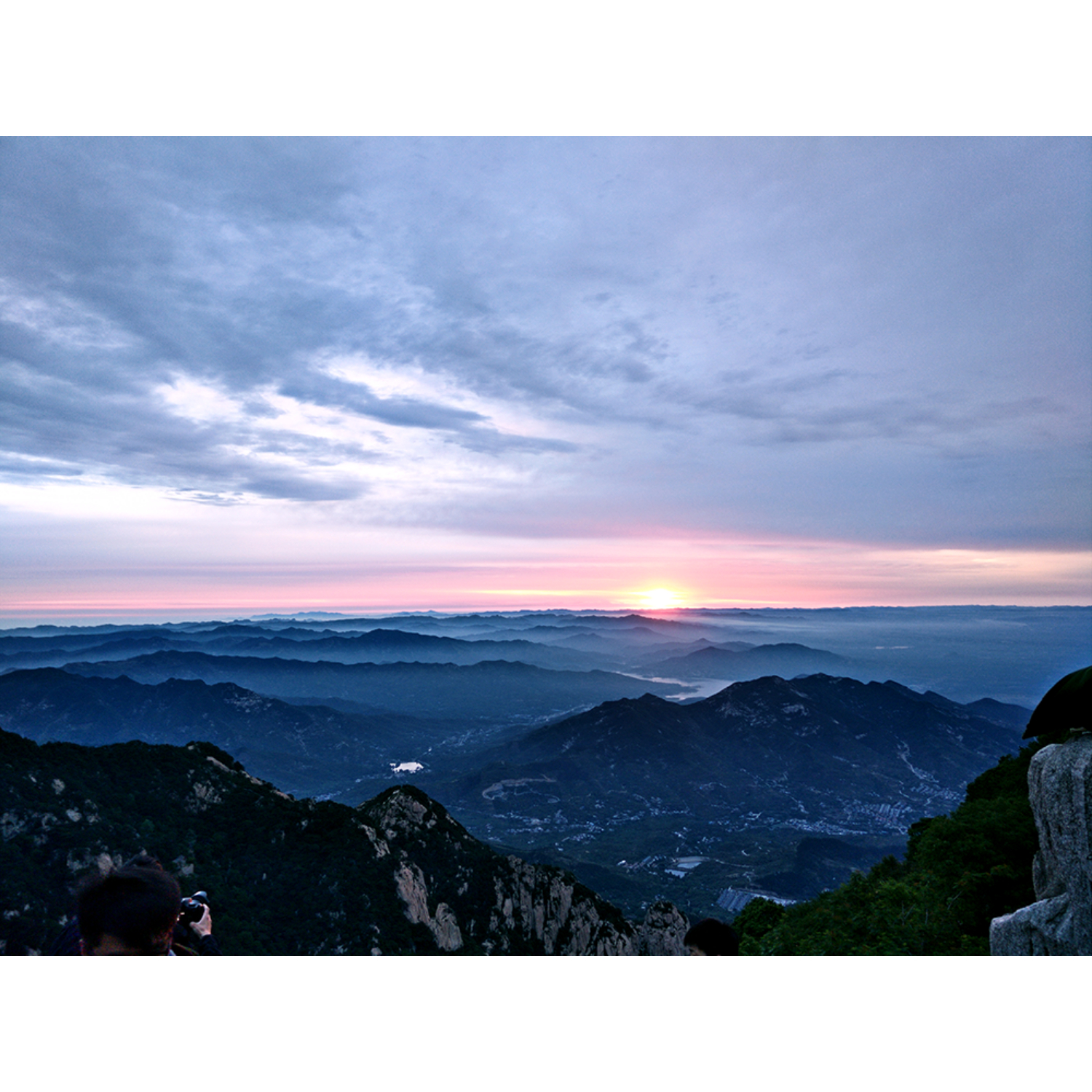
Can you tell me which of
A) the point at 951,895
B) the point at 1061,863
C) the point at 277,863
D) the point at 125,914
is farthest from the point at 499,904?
the point at 125,914

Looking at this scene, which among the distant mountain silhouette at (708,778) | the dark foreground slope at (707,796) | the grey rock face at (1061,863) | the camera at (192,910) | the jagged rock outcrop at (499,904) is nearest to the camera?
the camera at (192,910)

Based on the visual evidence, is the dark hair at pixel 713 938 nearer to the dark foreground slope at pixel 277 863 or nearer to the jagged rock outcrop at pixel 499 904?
the dark foreground slope at pixel 277 863

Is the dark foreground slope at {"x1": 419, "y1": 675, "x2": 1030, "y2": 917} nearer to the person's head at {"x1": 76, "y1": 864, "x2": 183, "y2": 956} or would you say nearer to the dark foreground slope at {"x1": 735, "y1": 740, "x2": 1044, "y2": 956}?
the dark foreground slope at {"x1": 735, "y1": 740, "x2": 1044, "y2": 956}

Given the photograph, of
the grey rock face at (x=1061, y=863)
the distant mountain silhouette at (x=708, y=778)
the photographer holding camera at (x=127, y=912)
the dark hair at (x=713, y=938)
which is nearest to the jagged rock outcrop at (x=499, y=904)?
the dark hair at (x=713, y=938)

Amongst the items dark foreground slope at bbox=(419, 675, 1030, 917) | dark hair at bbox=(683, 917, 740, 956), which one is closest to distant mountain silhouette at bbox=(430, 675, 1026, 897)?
dark foreground slope at bbox=(419, 675, 1030, 917)

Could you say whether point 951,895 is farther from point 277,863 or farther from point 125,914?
point 277,863
